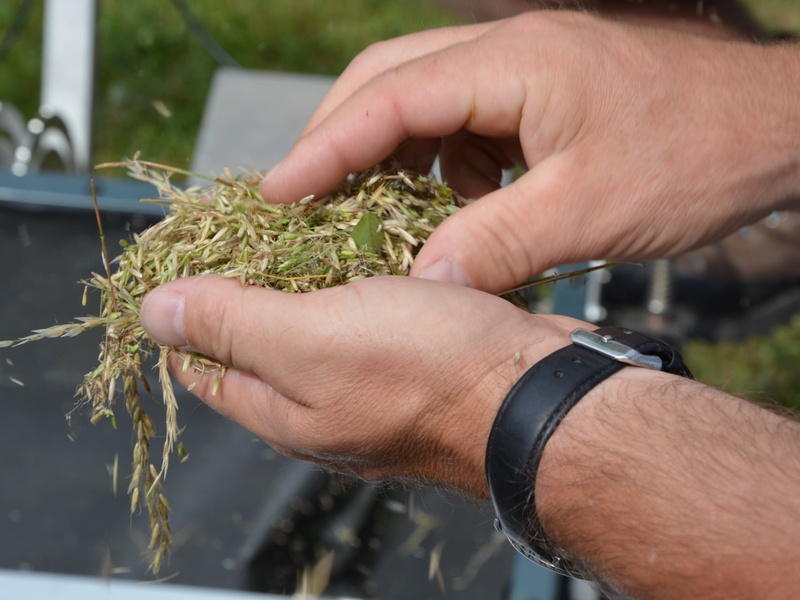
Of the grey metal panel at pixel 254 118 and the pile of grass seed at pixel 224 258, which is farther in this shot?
the grey metal panel at pixel 254 118

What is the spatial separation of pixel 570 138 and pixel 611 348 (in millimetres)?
373

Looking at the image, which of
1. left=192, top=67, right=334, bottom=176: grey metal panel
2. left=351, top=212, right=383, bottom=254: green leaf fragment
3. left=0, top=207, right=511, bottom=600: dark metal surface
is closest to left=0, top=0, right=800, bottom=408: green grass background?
left=192, top=67, right=334, bottom=176: grey metal panel

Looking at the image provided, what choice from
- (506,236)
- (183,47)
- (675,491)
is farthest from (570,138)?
(183,47)

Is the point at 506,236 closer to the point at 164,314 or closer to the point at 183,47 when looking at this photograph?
the point at 164,314

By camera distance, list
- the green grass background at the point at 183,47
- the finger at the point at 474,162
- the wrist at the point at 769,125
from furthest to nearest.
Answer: the green grass background at the point at 183,47, the finger at the point at 474,162, the wrist at the point at 769,125

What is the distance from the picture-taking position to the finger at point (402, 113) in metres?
1.38

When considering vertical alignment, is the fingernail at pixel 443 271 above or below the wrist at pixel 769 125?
below

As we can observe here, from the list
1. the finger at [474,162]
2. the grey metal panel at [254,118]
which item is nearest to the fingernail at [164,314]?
the finger at [474,162]

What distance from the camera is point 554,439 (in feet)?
3.66

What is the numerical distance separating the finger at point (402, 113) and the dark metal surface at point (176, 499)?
2.71ft

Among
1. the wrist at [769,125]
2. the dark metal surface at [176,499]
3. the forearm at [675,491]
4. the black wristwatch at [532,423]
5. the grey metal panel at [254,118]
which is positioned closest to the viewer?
the forearm at [675,491]

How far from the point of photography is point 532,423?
111 centimetres

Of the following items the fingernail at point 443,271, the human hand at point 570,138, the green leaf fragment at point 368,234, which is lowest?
the fingernail at point 443,271

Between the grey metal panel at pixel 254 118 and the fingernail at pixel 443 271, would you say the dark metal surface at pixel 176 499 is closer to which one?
the grey metal panel at pixel 254 118
